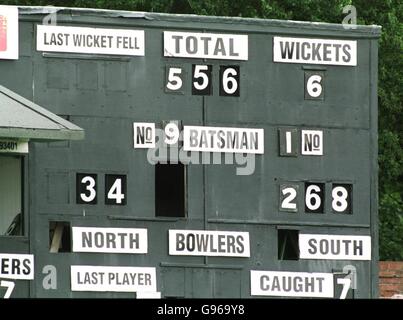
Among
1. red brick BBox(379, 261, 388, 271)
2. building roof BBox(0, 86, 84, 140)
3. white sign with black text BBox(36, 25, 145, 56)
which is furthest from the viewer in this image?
red brick BBox(379, 261, 388, 271)

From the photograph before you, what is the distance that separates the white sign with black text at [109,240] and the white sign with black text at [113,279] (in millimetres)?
208

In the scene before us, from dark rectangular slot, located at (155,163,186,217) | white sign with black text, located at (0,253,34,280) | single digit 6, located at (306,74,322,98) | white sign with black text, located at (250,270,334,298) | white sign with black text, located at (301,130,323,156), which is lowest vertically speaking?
white sign with black text, located at (250,270,334,298)

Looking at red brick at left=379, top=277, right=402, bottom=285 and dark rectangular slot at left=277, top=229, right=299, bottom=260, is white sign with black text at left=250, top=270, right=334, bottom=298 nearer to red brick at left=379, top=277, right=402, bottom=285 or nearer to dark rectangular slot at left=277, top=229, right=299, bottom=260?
dark rectangular slot at left=277, top=229, right=299, bottom=260

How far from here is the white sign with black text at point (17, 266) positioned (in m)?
18.0

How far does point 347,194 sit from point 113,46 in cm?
316

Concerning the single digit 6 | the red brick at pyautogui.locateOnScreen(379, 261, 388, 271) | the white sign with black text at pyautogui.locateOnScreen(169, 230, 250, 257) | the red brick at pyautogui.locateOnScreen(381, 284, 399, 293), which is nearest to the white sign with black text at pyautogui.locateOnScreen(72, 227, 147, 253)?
the white sign with black text at pyautogui.locateOnScreen(169, 230, 250, 257)

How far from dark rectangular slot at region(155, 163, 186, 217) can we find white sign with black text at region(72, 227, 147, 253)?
0.37 meters

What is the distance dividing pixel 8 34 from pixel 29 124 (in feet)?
3.78

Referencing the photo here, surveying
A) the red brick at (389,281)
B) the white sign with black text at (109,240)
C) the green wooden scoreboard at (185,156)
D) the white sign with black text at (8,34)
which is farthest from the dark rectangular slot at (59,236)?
the red brick at (389,281)

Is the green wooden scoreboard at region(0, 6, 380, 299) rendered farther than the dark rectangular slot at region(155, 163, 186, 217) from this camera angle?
No

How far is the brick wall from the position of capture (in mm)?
23797

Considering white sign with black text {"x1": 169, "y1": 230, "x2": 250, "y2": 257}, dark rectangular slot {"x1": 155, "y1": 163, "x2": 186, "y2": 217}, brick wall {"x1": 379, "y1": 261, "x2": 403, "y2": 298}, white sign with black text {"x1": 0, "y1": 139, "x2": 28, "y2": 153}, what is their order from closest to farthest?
white sign with black text {"x1": 0, "y1": 139, "x2": 28, "y2": 153} → white sign with black text {"x1": 169, "y1": 230, "x2": 250, "y2": 257} → dark rectangular slot {"x1": 155, "y1": 163, "x2": 186, "y2": 217} → brick wall {"x1": 379, "y1": 261, "x2": 403, "y2": 298}

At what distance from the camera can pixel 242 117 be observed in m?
18.9
